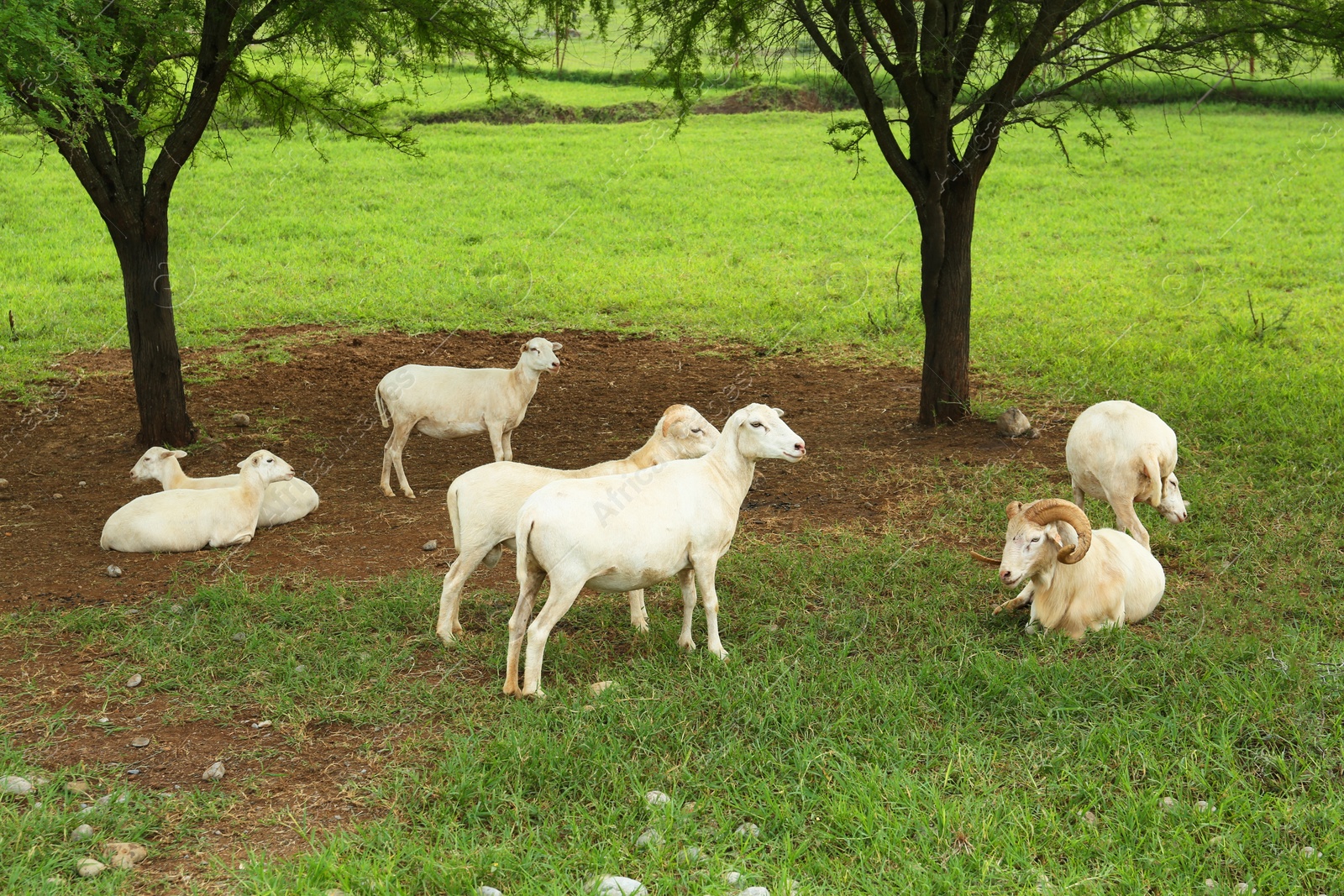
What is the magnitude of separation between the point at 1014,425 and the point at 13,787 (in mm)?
7968

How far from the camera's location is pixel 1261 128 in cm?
2888

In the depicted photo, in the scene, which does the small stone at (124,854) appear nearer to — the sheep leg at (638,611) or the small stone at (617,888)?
the small stone at (617,888)

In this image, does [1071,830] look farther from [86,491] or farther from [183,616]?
[86,491]

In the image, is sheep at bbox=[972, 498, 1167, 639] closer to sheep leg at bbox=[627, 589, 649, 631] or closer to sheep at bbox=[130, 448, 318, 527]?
sheep leg at bbox=[627, 589, 649, 631]

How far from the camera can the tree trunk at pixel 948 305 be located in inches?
409

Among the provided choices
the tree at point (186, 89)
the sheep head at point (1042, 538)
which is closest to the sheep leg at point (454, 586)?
the sheep head at point (1042, 538)

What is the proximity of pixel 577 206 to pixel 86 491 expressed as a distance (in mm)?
14616

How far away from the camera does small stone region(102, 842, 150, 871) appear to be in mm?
4398

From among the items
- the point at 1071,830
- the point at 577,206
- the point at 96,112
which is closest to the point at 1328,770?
the point at 1071,830

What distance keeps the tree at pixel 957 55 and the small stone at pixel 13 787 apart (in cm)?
775

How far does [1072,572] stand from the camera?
6262mm

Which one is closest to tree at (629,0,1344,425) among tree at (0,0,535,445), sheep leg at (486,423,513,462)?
tree at (0,0,535,445)

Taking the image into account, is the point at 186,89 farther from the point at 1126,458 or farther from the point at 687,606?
the point at 1126,458

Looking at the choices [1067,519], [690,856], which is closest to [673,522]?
[690,856]
